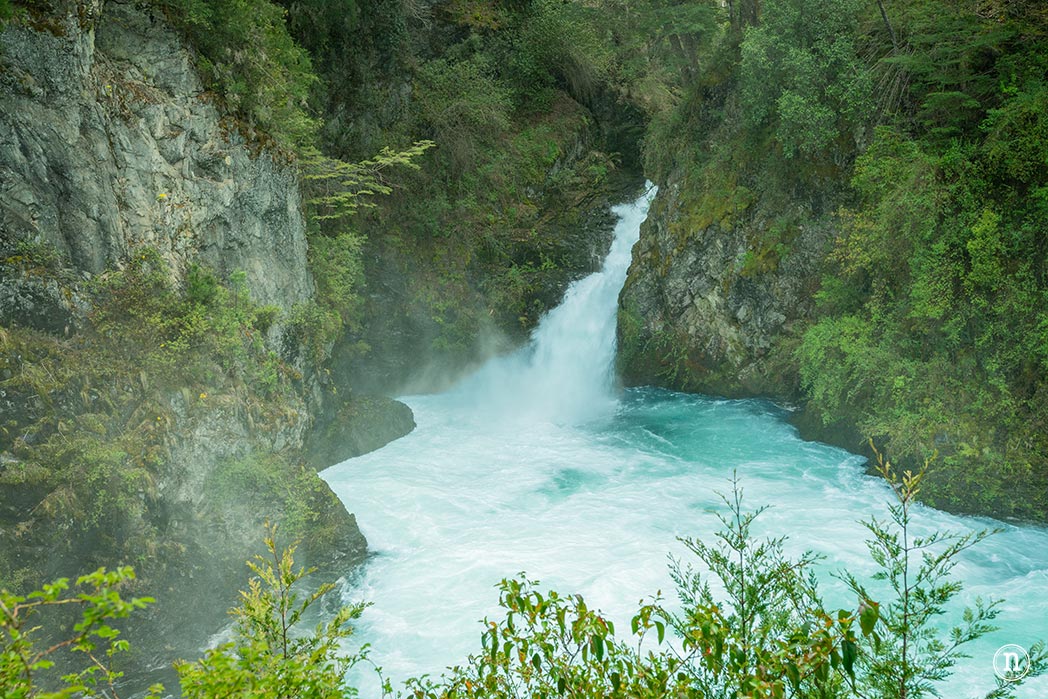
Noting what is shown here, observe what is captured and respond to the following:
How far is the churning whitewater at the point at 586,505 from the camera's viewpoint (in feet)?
26.4

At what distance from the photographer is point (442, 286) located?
17.2 m

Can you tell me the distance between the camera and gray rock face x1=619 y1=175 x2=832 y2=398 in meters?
13.6

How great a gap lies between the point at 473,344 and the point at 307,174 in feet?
21.0

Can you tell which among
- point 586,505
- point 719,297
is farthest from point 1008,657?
point 719,297

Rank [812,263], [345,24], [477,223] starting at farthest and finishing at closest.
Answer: [477,223] < [345,24] < [812,263]

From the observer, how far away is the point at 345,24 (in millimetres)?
14867

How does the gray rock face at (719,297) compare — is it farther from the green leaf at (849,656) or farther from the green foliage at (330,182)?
the green leaf at (849,656)

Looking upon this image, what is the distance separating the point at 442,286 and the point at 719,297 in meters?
6.66

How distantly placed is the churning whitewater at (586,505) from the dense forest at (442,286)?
655 millimetres

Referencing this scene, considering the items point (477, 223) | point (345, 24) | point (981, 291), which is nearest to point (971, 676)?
point (981, 291)

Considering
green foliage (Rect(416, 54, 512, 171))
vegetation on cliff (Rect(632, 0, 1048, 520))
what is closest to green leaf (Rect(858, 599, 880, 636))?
vegetation on cliff (Rect(632, 0, 1048, 520))

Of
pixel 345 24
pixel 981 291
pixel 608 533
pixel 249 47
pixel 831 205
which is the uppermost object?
pixel 345 24

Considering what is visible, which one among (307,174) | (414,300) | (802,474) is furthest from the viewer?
(414,300)

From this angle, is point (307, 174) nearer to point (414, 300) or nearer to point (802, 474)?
point (414, 300)
